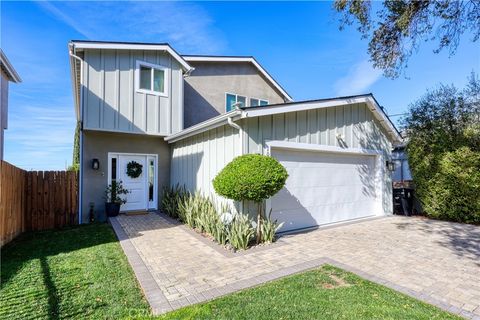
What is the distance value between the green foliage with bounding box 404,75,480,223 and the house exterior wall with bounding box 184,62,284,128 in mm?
8381

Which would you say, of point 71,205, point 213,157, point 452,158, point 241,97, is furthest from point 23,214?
point 452,158

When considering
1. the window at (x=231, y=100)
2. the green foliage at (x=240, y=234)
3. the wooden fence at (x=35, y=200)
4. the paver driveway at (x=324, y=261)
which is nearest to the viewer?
the paver driveway at (x=324, y=261)

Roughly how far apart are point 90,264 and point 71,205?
5.60 m

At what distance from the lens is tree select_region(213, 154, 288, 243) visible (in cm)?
609

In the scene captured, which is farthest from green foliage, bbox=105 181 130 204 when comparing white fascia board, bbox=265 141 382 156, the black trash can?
the black trash can

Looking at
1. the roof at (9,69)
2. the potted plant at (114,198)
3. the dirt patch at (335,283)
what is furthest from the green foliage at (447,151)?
the roof at (9,69)

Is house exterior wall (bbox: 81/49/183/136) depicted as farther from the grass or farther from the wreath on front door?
the grass

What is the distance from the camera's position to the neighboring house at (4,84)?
10.2 meters

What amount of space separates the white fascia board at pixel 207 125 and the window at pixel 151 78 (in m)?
2.09

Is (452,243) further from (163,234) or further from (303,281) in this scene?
(163,234)

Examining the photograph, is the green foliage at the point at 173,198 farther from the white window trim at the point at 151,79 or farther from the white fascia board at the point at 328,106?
the white fascia board at the point at 328,106

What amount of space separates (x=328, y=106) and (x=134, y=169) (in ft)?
26.9

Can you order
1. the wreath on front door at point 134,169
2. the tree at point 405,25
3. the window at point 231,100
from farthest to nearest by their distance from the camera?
the window at point 231,100 → the wreath on front door at point 134,169 → the tree at point 405,25

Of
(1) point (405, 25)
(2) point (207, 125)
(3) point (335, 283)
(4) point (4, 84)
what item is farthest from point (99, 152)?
(1) point (405, 25)
